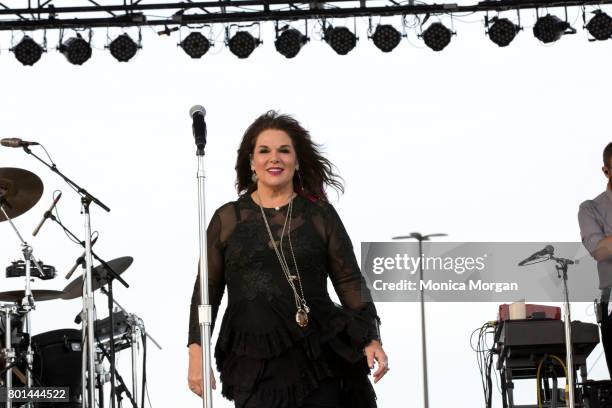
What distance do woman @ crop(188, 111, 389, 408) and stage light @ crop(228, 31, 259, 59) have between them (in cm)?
464

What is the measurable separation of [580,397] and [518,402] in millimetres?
2124

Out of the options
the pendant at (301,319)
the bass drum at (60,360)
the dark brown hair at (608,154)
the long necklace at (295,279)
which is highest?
the dark brown hair at (608,154)

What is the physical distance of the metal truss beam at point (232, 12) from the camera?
29.5 feet

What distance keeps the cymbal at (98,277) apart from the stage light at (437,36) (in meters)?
3.13

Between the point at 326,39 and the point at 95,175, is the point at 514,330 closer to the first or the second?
the point at 326,39

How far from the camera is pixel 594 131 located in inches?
379

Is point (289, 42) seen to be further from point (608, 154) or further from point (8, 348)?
point (608, 154)

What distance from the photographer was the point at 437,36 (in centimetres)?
906

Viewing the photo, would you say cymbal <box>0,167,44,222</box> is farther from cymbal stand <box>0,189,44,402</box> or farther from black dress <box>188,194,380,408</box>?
black dress <box>188,194,380,408</box>

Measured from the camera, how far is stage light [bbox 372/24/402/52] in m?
9.03

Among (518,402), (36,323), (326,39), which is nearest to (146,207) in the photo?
(36,323)

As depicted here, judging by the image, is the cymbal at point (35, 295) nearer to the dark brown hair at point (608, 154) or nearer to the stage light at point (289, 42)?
the stage light at point (289, 42)

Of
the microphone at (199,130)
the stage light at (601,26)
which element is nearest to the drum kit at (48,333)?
the microphone at (199,130)

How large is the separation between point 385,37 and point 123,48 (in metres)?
2.00
